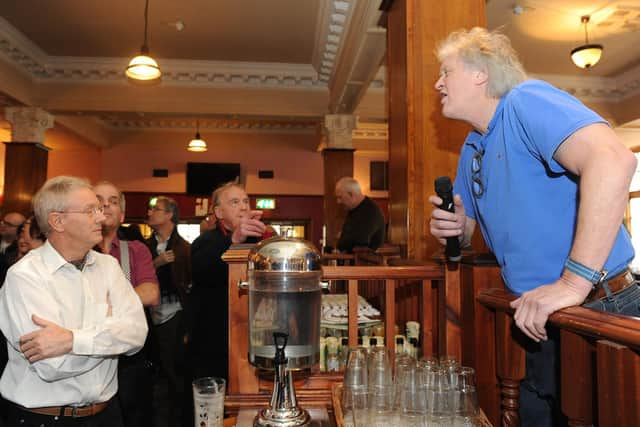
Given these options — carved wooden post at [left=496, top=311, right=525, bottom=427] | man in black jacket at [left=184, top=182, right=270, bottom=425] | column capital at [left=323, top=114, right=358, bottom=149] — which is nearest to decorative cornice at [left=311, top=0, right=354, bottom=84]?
column capital at [left=323, top=114, right=358, bottom=149]

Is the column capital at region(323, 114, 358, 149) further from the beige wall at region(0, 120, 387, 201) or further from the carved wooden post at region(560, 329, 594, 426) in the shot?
the carved wooden post at region(560, 329, 594, 426)

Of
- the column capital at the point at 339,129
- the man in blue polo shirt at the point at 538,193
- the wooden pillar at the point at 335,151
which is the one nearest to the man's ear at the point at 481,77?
the man in blue polo shirt at the point at 538,193

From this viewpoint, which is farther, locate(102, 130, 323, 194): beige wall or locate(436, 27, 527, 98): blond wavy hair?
locate(102, 130, 323, 194): beige wall

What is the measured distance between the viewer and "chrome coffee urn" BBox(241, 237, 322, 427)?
4.08 ft

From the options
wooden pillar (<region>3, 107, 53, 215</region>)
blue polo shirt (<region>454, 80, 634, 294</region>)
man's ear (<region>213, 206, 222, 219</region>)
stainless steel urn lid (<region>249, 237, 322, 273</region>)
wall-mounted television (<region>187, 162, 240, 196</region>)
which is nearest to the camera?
blue polo shirt (<region>454, 80, 634, 294</region>)

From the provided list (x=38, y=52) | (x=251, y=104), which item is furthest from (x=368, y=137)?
(x=38, y=52)

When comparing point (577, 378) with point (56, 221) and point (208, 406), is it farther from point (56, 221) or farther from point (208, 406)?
point (56, 221)

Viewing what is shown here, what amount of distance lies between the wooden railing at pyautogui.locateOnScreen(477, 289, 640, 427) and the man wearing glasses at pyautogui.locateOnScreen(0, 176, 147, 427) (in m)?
1.36

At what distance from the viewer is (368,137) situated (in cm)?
1059

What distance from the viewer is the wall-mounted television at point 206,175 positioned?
10133mm

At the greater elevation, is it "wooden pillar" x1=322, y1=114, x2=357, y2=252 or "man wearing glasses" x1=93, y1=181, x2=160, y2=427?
"wooden pillar" x1=322, y1=114, x2=357, y2=252

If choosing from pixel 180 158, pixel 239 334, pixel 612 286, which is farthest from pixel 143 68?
pixel 180 158

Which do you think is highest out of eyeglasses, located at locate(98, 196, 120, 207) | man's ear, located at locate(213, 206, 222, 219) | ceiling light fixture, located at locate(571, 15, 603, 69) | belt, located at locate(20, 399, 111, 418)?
ceiling light fixture, located at locate(571, 15, 603, 69)

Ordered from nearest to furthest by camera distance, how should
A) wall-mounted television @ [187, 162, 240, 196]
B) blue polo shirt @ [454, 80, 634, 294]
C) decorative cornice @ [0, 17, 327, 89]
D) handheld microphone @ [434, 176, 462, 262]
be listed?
blue polo shirt @ [454, 80, 634, 294], handheld microphone @ [434, 176, 462, 262], decorative cornice @ [0, 17, 327, 89], wall-mounted television @ [187, 162, 240, 196]
